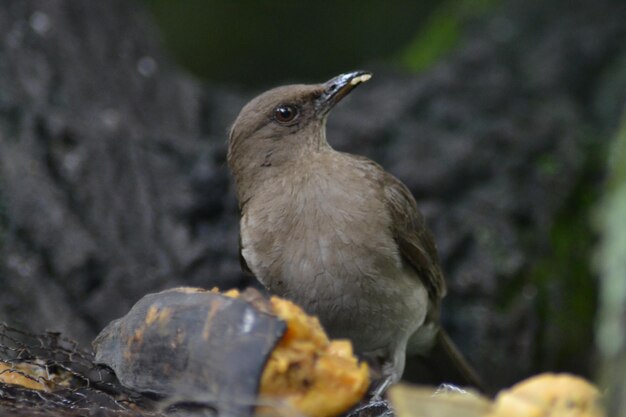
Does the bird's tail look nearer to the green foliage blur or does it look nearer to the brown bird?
the brown bird

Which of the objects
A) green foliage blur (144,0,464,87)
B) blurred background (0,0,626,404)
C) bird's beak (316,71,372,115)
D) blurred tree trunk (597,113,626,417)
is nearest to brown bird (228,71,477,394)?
bird's beak (316,71,372,115)

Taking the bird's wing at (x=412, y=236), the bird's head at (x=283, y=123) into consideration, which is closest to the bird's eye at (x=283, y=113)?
the bird's head at (x=283, y=123)

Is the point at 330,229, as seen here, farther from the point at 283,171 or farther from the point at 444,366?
the point at 444,366

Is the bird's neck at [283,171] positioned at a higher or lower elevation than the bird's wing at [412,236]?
higher

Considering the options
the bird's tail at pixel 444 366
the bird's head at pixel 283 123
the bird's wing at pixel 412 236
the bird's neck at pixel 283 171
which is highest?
the bird's head at pixel 283 123

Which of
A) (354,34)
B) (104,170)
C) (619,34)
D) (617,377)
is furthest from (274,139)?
(354,34)

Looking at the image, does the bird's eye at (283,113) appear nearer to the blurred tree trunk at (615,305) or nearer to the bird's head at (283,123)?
the bird's head at (283,123)
